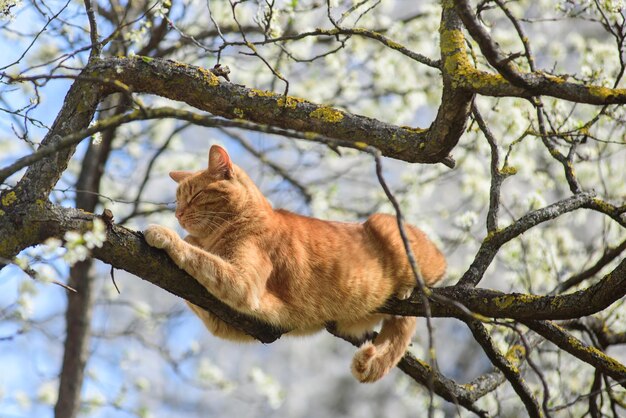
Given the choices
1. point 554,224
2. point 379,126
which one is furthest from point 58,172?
point 554,224

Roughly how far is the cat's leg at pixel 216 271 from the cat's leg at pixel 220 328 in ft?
1.27

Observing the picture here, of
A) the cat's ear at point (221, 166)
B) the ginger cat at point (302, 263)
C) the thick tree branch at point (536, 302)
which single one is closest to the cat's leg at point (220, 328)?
the ginger cat at point (302, 263)

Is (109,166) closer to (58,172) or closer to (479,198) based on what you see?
(479,198)

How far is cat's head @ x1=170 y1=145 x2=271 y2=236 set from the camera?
360 centimetres

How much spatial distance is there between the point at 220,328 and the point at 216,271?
64 centimetres

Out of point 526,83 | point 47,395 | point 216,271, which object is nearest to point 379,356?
point 216,271

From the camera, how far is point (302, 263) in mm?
3389

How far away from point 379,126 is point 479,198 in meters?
4.30

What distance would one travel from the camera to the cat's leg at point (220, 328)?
135 inches

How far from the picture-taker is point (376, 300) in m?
3.27

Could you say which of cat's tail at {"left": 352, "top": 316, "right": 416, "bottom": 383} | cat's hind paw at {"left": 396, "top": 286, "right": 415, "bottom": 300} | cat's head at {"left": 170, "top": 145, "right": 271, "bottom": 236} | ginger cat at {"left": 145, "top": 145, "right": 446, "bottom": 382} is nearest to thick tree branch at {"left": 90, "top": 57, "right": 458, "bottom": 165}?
ginger cat at {"left": 145, "top": 145, "right": 446, "bottom": 382}

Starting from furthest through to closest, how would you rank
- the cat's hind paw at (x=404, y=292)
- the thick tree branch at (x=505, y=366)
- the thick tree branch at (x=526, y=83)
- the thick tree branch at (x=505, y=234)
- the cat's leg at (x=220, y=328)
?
the cat's leg at (x=220, y=328)
the cat's hind paw at (x=404, y=292)
the thick tree branch at (x=505, y=366)
the thick tree branch at (x=505, y=234)
the thick tree branch at (x=526, y=83)

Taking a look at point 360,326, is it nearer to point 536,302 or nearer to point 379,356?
point 379,356

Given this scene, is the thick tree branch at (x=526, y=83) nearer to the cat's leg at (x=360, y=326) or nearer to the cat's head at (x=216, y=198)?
the cat's leg at (x=360, y=326)
